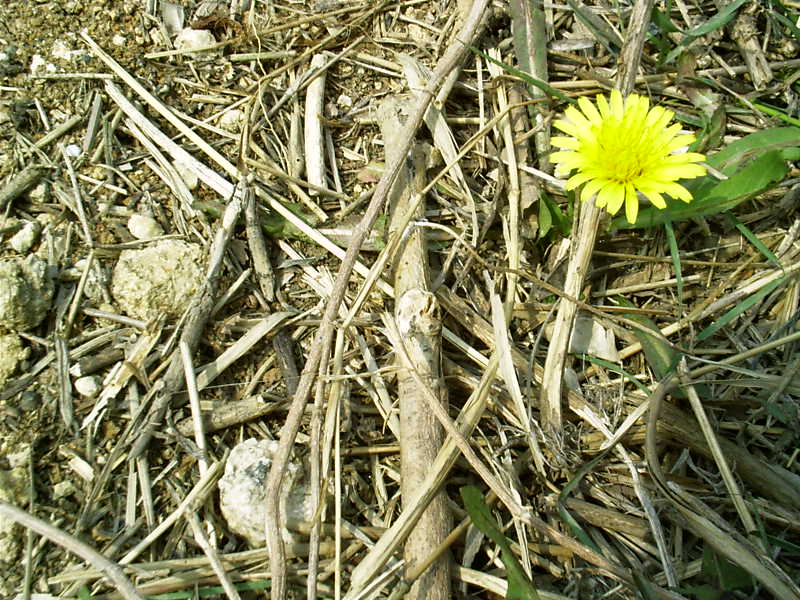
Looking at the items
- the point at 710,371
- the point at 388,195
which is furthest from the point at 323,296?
the point at 710,371

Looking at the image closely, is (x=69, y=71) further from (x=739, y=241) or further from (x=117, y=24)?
(x=739, y=241)

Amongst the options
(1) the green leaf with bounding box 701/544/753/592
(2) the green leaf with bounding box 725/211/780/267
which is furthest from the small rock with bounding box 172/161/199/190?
(1) the green leaf with bounding box 701/544/753/592

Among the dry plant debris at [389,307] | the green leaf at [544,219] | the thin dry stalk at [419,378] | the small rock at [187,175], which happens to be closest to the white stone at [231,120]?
the dry plant debris at [389,307]

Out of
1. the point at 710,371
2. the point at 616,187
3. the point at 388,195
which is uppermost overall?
the point at 616,187

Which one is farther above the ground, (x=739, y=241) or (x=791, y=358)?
(x=739, y=241)

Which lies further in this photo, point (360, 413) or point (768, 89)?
point (768, 89)

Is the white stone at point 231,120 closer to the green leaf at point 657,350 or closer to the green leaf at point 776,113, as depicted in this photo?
the green leaf at point 657,350
